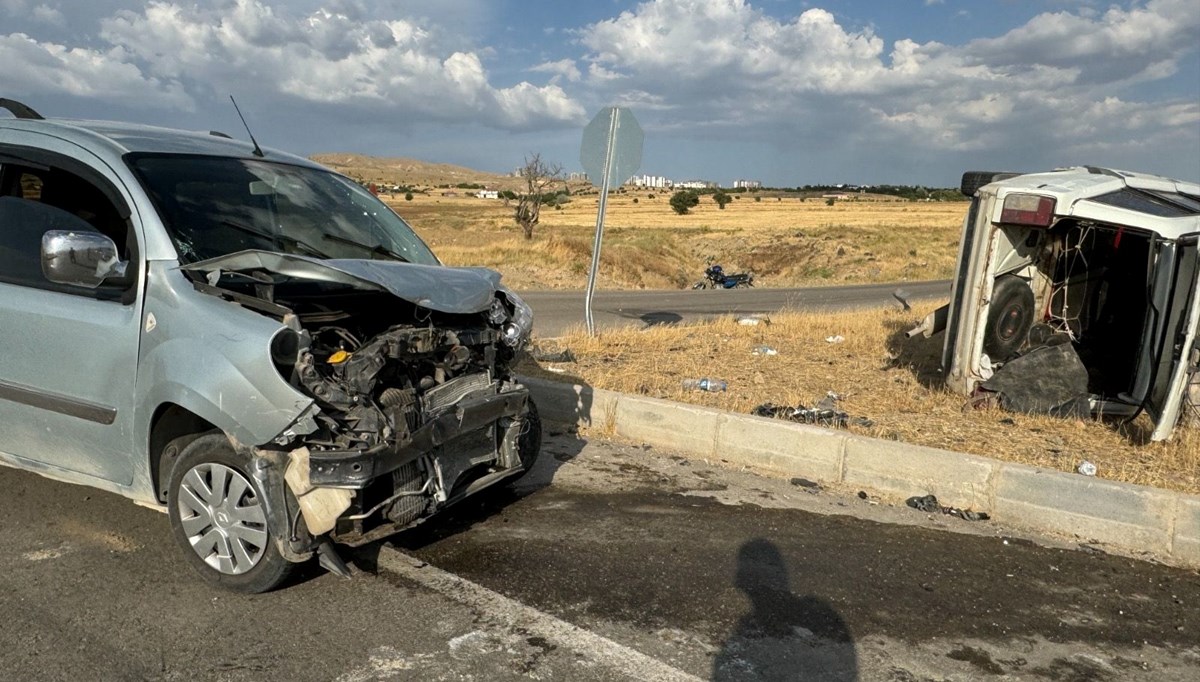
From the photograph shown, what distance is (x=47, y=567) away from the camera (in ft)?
14.0

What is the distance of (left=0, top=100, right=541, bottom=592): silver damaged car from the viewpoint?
150 inches

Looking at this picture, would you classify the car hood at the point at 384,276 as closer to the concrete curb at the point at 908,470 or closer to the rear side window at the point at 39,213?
the rear side window at the point at 39,213

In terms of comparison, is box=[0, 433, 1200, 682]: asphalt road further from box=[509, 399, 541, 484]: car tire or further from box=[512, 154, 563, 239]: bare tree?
box=[512, 154, 563, 239]: bare tree

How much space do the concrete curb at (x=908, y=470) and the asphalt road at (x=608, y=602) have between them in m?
0.24

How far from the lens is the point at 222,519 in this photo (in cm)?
402

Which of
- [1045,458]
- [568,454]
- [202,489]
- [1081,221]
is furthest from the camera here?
[1081,221]

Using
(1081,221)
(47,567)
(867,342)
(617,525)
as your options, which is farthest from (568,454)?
(867,342)

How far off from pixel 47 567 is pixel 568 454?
10.9 feet

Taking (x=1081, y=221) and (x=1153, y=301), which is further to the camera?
(x=1081, y=221)

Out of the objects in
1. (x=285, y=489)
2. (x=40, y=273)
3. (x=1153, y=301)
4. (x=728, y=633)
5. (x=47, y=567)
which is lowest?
(x=47, y=567)

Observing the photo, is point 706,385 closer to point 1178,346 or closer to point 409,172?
point 1178,346

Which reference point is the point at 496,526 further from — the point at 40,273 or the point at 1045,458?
the point at 1045,458

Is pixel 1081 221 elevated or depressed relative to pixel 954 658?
elevated

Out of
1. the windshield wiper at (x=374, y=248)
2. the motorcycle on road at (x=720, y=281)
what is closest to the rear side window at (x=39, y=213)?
the windshield wiper at (x=374, y=248)
